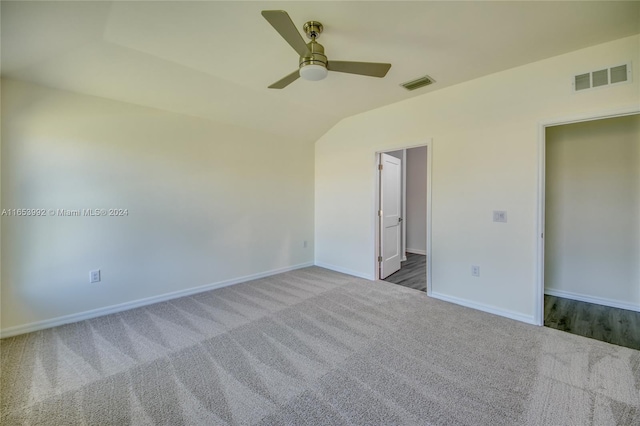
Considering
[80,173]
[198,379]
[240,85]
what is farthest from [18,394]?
[240,85]

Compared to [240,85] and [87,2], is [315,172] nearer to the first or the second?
[240,85]

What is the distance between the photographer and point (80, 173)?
2.69 meters

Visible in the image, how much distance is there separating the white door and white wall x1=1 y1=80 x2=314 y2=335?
5.86ft

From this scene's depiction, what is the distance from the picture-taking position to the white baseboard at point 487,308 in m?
2.67

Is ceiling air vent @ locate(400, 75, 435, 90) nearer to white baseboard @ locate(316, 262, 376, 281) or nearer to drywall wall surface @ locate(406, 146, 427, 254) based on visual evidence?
white baseboard @ locate(316, 262, 376, 281)

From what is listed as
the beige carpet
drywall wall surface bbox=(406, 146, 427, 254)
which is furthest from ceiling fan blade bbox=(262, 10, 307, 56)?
drywall wall surface bbox=(406, 146, 427, 254)

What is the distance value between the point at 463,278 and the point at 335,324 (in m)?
1.68

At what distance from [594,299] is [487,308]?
59.1 inches

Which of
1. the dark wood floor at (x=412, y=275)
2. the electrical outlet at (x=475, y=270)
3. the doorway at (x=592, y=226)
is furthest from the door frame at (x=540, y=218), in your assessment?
the dark wood floor at (x=412, y=275)

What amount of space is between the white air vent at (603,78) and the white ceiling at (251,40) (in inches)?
10.1

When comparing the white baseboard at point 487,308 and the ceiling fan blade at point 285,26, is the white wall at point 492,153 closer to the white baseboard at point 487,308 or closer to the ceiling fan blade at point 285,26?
the white baseboard at point 487,308

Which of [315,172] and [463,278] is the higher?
[315,172]

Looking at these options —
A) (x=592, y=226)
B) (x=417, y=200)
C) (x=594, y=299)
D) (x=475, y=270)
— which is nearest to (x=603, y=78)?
(x=592, y=226)

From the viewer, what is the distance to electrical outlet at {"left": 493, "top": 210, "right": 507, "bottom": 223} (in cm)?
280
